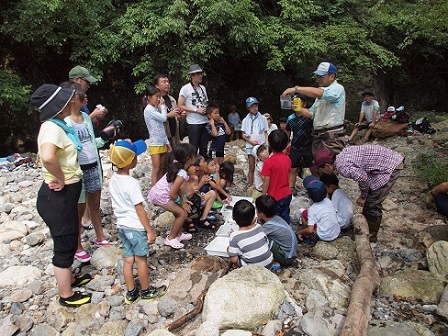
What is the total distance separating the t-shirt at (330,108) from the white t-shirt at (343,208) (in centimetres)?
88

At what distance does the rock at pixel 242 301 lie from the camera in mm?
2719

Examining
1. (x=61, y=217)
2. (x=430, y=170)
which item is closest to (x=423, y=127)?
(x=430, y=170)

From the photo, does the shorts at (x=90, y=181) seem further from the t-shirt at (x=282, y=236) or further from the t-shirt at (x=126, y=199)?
the t-shirt at (x=282, y=236)

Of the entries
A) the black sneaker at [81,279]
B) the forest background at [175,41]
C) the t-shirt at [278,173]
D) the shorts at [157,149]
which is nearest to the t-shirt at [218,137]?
the shorts at [157,149]

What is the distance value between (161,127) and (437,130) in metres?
9.96

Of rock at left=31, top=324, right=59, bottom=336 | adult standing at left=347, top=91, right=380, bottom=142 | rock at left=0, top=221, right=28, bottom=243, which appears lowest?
adult standing at left=347, top=91, right=380, bottom=142

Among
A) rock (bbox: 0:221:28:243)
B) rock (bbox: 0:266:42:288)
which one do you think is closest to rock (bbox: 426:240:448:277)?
rock (bbox: 0:266:42:288)

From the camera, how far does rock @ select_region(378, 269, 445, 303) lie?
3150 mm

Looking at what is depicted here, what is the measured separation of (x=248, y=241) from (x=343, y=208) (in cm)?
153

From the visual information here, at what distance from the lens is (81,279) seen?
3400 millimetres

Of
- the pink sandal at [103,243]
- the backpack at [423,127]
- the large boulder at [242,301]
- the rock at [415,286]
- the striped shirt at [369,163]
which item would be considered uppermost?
the striped shirt at [369,163]

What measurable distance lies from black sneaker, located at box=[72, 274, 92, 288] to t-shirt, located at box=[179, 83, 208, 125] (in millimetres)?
2802

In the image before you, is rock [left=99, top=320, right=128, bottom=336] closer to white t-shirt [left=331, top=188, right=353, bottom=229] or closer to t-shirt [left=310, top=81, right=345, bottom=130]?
white t-shirt [left=331, top=188, right=353, bottom=229]

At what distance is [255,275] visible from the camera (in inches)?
119
